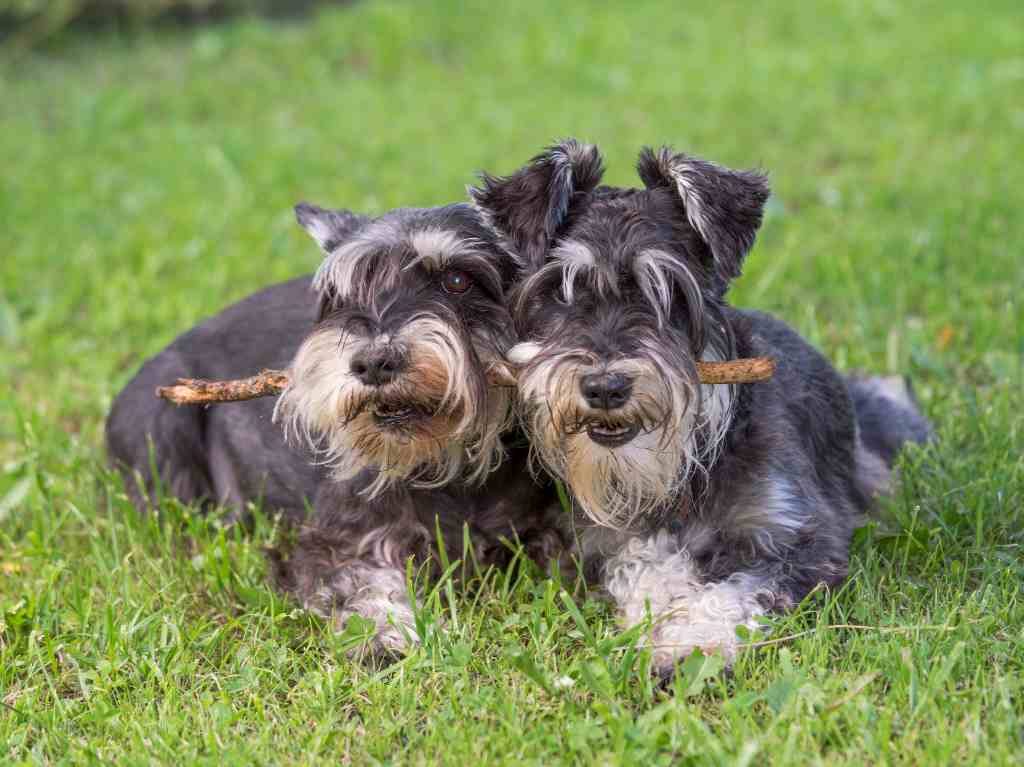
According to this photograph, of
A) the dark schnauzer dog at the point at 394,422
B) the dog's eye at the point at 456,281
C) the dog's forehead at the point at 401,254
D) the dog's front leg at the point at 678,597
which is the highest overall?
the dog's forehead at the point at 401,254

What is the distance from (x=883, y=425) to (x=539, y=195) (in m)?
2.23

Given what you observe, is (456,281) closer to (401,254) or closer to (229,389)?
(401,254)

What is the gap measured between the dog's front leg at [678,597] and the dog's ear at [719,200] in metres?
0.93

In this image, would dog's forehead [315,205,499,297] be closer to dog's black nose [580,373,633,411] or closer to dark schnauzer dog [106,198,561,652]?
dark schnauzer dog [106,198,561,652]

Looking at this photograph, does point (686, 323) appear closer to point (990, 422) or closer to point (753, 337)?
point (753, 337)

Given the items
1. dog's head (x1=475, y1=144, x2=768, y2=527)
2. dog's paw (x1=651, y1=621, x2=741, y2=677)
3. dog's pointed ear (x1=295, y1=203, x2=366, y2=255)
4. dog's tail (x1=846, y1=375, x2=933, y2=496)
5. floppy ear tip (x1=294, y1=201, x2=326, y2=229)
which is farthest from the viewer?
dog's tail (x1=846, y1=375, x2=933, y2=496)

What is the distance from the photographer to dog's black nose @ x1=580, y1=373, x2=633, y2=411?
3.72 meters

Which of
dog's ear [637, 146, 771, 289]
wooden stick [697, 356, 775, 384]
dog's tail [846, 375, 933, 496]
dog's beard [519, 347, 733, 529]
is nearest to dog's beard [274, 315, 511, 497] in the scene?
dog's beard [519, 347, 733, 529]

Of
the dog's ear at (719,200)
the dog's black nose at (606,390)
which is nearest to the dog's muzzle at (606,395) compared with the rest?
the dog's black nose at (606,390)

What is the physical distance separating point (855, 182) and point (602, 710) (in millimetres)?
6360

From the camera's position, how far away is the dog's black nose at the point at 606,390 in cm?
372

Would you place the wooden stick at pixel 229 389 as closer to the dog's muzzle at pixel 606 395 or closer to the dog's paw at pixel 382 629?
the dog's paw at pixel 382 629

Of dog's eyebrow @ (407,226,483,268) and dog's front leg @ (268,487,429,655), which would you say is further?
dog's front leg @ (268,487,429,655)

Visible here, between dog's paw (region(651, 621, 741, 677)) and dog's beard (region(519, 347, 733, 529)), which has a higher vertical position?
dog's beard (region(519, 347, 733, 529))
